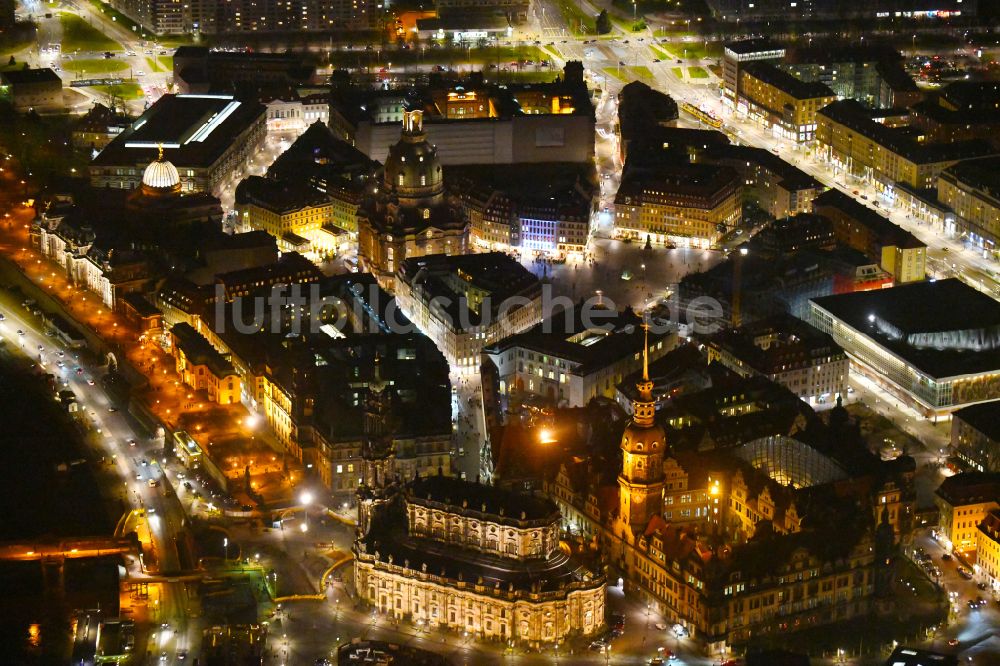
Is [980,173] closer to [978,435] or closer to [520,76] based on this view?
[978,435]

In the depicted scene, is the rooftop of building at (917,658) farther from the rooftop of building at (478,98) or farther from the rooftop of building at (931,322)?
the rooftop of building at (478,98)

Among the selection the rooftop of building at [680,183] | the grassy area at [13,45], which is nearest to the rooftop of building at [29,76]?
the grassy area at [13,45]

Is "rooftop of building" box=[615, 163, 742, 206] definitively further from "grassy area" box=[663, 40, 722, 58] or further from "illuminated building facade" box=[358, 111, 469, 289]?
"grassy area" box=[663, 40, 722, 58]

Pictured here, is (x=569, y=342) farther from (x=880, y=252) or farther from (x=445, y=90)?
(x=445, y=90)

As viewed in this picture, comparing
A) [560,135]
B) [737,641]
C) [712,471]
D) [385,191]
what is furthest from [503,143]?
[737,641]

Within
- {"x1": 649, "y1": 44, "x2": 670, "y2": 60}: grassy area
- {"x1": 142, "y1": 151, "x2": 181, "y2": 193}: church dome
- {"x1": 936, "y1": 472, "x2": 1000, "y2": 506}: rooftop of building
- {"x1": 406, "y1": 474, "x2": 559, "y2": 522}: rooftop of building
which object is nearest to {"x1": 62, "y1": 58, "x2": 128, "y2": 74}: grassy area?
{"x1": 142, "y1": 151, "x2": 181, "y2": 193}: church dome

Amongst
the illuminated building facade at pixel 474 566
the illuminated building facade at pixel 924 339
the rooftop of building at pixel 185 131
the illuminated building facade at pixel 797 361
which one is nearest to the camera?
the illuminated building facade at pixel 474 566

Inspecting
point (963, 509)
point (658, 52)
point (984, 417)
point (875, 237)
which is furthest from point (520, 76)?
point (963, 509)
